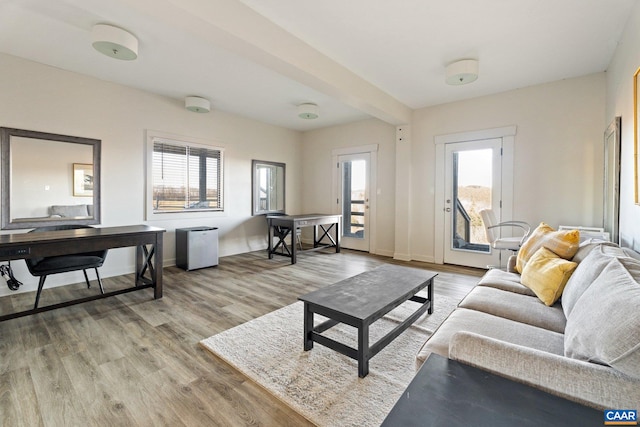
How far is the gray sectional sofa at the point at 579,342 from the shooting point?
85 centimetres

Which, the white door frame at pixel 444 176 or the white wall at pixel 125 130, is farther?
the white door frame at pixel 444 176

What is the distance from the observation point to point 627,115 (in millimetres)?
2379

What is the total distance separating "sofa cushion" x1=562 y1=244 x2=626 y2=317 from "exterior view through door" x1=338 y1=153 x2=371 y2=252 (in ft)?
13.9

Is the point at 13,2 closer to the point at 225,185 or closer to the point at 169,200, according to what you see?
the point at 169,200

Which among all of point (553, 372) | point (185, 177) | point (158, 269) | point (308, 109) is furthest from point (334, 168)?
point (553, 372)

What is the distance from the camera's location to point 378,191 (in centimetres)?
569

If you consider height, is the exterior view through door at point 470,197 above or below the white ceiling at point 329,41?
below

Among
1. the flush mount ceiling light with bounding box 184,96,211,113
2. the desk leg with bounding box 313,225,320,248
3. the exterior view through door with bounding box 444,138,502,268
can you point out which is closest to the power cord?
the flush mount ceiling light with bounding box 184,96,211,113

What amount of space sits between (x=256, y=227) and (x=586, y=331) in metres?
5.44

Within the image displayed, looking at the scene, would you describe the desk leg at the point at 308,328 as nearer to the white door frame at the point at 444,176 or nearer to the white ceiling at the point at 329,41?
the white ceiling at the point at 329,41

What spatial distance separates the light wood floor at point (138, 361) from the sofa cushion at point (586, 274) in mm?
1558

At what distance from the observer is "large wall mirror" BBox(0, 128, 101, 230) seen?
127 inches

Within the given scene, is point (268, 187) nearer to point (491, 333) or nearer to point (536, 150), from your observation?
point (536, 150)

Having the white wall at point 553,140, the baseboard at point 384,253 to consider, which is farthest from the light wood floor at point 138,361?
the baseboard at point 384,253
